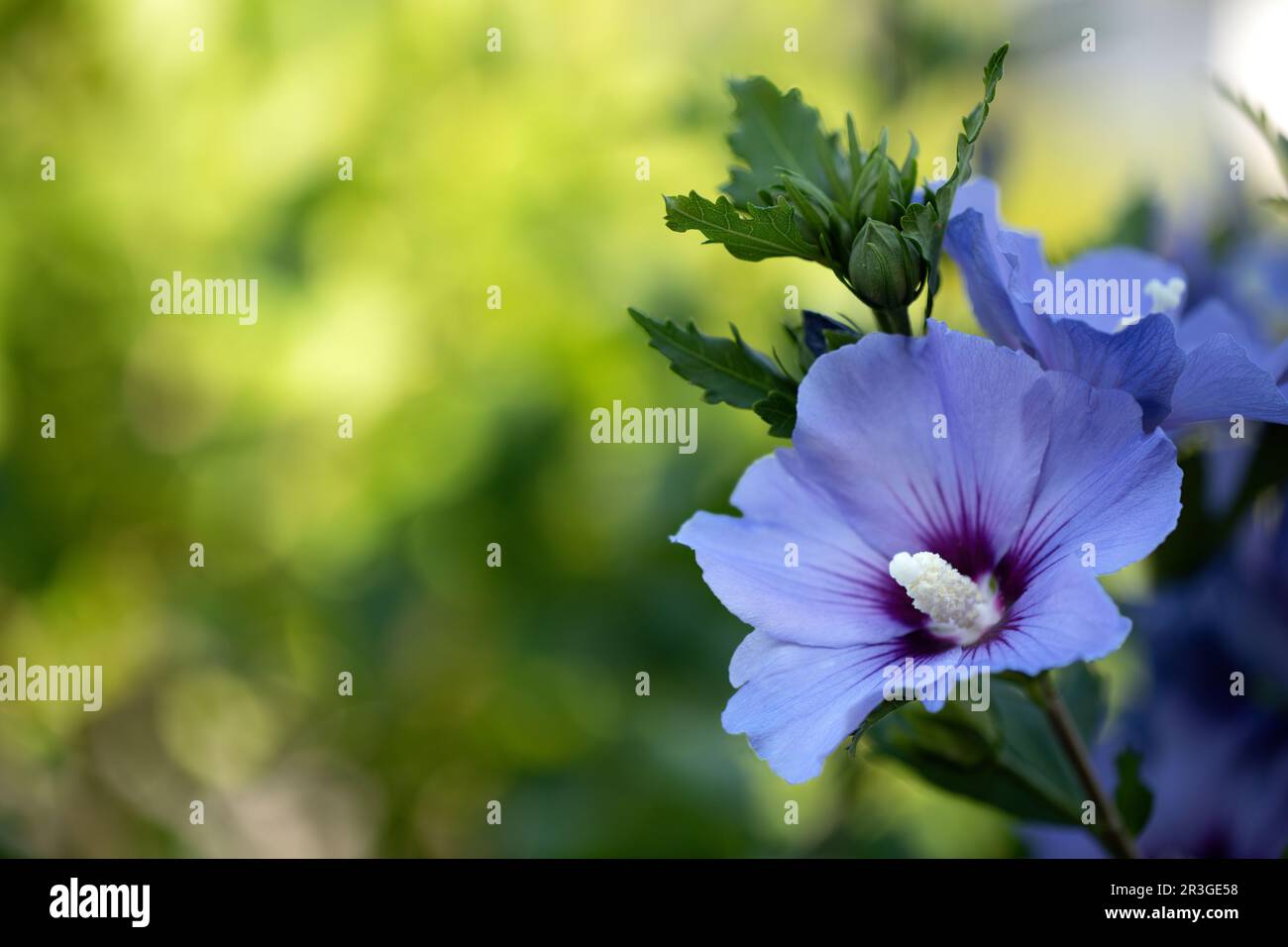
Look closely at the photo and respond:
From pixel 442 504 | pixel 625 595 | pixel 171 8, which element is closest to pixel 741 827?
pixel 625 595

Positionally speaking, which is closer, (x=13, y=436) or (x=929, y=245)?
(x=929, y=245)

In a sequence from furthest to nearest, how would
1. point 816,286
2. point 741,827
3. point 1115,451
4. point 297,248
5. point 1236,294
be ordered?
point 297,248 → point 816,286 → point 741,827 → point 1236,294 → point 1115,451

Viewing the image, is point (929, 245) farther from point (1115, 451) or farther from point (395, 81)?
point (395, 81)

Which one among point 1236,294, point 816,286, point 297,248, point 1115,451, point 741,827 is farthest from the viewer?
point 297,248

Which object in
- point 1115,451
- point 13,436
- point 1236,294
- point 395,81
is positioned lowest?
point 1115,451

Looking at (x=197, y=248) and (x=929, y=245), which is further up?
(x=197, y=248)

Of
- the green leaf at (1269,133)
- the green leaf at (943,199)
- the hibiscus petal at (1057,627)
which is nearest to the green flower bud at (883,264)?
the green leaf at (943,199)

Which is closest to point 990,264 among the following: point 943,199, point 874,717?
point 943,199
